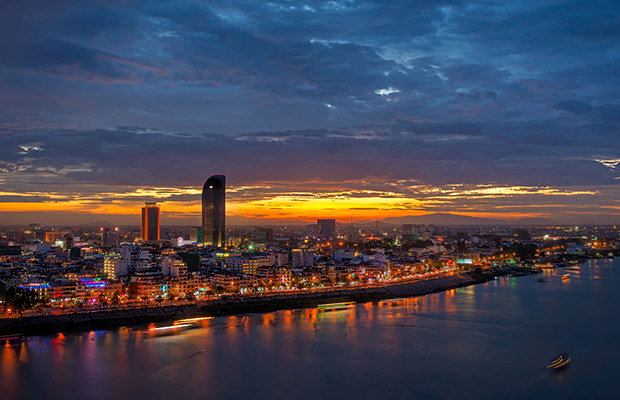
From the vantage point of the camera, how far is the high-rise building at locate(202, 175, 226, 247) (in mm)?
42375

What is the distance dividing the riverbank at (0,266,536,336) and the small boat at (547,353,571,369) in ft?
25.3

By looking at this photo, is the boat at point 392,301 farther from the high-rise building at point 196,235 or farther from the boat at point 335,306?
the high-rise building at point 196,235

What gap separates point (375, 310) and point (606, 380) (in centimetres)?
736

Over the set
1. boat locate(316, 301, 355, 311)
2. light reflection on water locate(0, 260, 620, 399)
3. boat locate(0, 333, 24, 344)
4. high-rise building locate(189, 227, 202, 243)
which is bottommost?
boat locate(316, 301, 355, 311)

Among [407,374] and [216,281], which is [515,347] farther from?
[216,281]

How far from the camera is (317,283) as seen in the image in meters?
19.5

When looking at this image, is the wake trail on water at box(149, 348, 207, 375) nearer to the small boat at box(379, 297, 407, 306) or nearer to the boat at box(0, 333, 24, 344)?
the boat at box(0, 333, 24, 344)

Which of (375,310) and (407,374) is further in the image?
(375,310)

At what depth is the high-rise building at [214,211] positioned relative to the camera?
42.4 m

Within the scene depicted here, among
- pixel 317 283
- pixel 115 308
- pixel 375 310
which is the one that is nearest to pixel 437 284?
pixel 317 283

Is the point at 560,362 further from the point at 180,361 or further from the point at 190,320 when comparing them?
the point at 190,320

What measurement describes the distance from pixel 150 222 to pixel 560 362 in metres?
40.8

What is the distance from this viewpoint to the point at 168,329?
39.7 ft

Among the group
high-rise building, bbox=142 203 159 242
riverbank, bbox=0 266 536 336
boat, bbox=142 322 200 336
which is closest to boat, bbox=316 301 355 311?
riverbank, bbox=0 266 536 336
